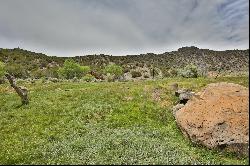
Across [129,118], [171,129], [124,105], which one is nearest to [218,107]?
[171,129]

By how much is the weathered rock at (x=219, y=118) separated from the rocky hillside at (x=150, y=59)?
119 metres

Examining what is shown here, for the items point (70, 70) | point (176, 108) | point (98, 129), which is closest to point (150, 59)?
point (70, 70)

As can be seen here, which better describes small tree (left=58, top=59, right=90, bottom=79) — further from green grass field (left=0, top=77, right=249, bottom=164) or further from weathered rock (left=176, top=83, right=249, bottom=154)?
weathered rock (left=176, top=83, right=249, bottom=154)

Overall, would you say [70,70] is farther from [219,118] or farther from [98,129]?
[219,118]

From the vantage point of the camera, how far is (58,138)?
121ft

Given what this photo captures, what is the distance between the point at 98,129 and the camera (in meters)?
39.1

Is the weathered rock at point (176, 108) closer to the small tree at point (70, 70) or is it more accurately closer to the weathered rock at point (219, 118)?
the weathered rock at point (219, 118)

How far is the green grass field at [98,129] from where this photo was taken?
31219mm

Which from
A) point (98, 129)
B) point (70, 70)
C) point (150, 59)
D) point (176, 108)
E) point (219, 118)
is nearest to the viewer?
point (219, 118)

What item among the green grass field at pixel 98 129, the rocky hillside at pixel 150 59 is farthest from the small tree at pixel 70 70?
the green grass field at pixel 98 129

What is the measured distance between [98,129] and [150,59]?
155 m

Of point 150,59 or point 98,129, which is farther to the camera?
point 150,59

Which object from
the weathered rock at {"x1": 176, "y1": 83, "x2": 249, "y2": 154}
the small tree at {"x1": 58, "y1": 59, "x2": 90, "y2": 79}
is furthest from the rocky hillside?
the weathered rock at {"x1": 176, "y1": 83, "x2": 249, "y2": 154}

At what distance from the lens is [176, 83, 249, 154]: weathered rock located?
3431 cm
